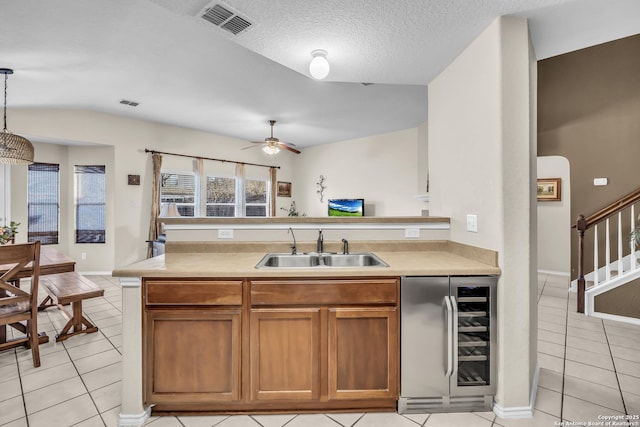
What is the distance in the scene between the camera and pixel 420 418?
1.73m

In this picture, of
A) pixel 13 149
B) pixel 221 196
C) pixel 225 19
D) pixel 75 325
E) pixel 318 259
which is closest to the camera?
pixel 225 19

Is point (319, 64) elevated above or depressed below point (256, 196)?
above

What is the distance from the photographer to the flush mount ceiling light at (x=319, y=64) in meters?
2.12

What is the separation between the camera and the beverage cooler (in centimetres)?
172

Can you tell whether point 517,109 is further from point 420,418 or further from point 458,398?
point 420,418

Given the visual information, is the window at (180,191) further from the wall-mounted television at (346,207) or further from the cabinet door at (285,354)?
the cabinet door at (285,354)

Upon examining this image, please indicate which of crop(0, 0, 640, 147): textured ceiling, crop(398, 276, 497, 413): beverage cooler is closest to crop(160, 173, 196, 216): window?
crop(0, 0, 640, 147): textured ceiling

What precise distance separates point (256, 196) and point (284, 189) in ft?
2.88

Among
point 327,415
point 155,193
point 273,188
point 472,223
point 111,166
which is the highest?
point 111,166

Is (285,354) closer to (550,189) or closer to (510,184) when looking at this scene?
(510,184)

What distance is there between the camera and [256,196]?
7.31 m

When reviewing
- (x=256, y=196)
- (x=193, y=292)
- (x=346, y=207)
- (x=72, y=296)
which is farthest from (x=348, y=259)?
(x=256, y=196)

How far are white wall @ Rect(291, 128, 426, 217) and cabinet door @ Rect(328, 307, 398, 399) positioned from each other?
435 cm

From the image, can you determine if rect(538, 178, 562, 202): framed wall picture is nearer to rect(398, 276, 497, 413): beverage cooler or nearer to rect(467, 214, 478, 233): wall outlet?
rect(467, 214, 478, 233): wall outlet
